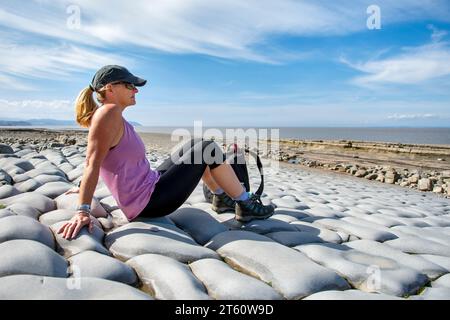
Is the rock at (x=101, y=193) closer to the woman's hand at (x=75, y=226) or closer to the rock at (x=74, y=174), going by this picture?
the rock at (x=74, y=174)

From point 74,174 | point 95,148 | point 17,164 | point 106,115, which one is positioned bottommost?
point 74,174

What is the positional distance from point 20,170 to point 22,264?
3.80 meters

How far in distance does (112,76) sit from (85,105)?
0.33 metres

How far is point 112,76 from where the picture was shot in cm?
279

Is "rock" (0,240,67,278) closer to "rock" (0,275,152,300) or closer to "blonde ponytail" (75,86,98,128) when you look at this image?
"rock" (0,275,152,300)

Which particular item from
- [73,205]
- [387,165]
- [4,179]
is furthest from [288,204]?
[387,165]

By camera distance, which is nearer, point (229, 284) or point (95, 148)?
point (229, 284)

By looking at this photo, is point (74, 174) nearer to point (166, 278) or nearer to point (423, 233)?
point (166, 278)

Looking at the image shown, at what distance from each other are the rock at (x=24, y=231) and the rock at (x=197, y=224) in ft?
3.71

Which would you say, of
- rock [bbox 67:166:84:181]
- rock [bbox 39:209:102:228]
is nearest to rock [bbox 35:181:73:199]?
rock [bbox 39:209:102:228]

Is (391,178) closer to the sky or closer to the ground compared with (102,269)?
closer to the ground

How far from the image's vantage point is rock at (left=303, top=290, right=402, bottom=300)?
195 centimetres

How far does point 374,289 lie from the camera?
2189 millimetres

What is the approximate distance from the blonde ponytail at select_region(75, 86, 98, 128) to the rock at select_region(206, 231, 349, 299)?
1.42 metres
